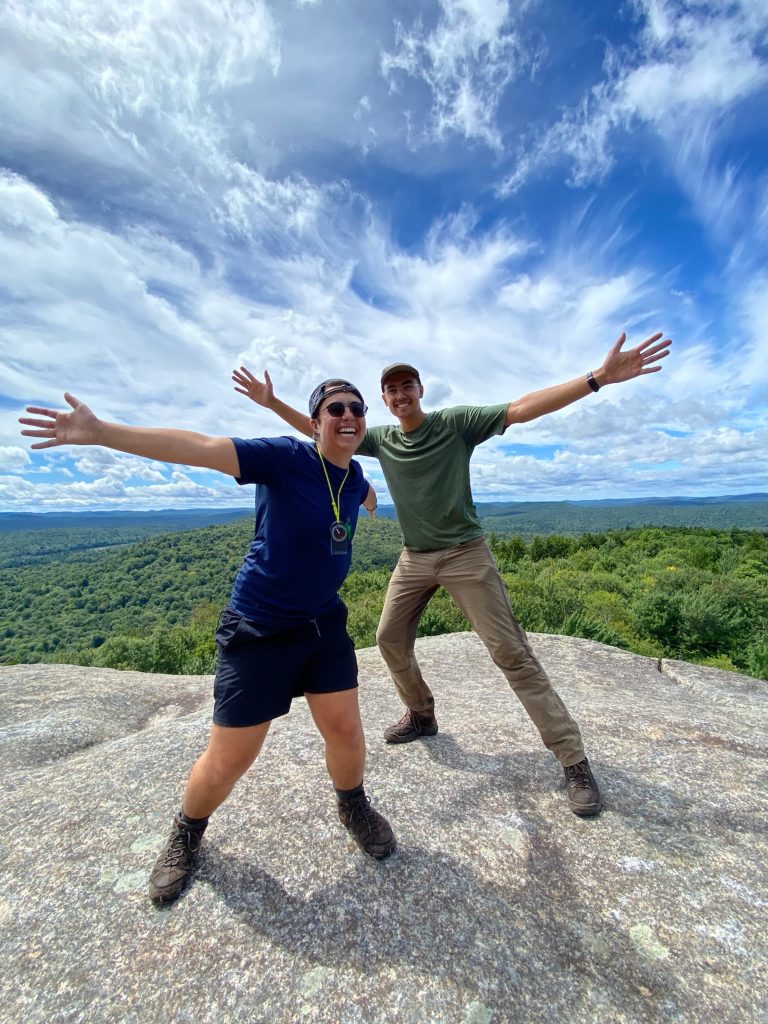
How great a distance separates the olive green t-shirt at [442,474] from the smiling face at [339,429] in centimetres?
145

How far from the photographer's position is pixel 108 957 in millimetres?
2773

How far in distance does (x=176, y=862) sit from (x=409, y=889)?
5.12ft

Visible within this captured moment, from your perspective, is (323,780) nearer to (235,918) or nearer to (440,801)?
(440,801)

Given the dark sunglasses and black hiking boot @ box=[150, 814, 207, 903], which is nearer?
black hiking boot @ box=[150, 814, 207, 903]

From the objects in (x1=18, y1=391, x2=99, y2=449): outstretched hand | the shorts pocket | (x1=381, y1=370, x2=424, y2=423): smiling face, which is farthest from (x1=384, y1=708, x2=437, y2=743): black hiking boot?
(x1=18, y1=391, x2=99, y2=449): outstretched hand

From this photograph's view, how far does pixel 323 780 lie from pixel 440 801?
106cm

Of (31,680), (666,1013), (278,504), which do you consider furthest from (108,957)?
(31,680)

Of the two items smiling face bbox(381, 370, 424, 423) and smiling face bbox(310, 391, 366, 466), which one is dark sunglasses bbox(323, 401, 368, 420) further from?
smiling face bbox(381, 370, 424, 423)

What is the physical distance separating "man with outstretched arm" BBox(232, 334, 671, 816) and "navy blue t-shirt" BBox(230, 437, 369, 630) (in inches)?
60.4

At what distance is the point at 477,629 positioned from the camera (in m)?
4.42

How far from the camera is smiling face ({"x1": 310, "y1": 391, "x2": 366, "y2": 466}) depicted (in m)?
3.37

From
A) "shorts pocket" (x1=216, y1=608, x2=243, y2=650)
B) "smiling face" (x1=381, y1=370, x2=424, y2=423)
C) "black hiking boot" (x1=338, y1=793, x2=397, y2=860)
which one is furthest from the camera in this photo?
"smiling face" (x1=381, y1=370, x2=424, y2=423)

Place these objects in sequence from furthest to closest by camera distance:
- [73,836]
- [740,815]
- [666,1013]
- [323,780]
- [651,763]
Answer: [651,763] → [323,780] → [740,815] → [73,836] → [666,1013]

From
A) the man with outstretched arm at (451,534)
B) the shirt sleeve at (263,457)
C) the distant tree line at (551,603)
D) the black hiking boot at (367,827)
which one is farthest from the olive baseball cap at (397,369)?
the distant tree line at (551,603)
